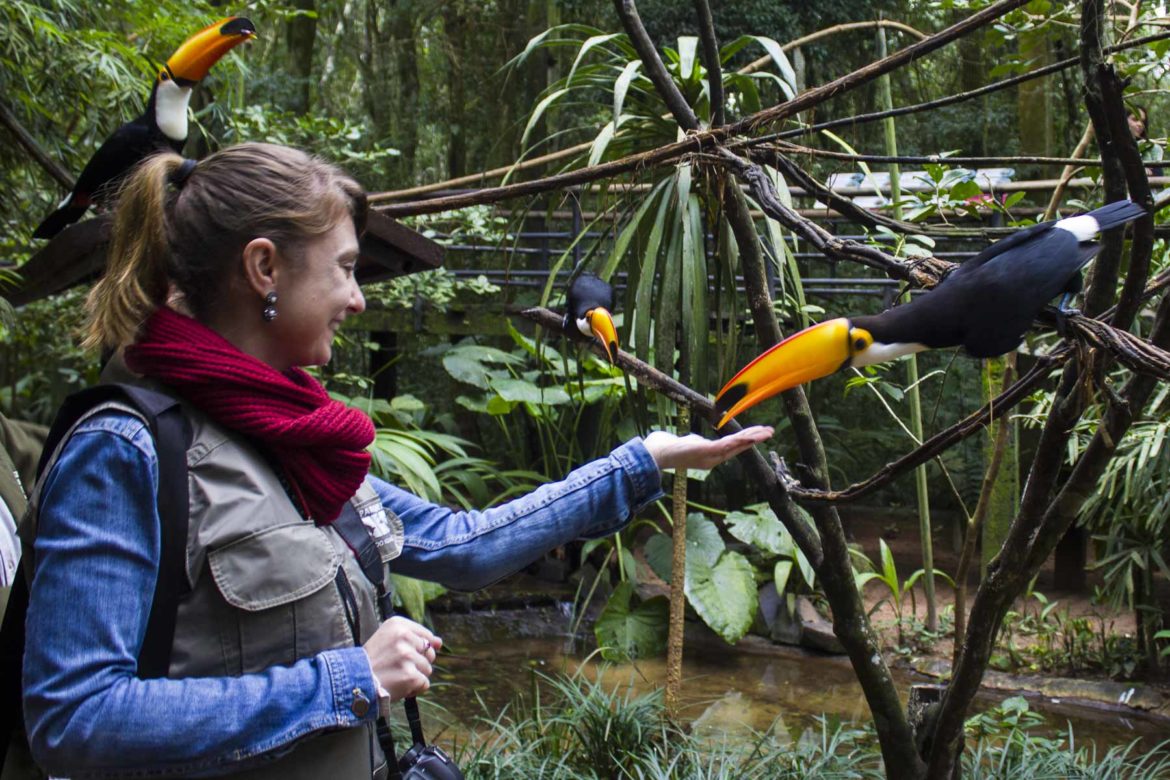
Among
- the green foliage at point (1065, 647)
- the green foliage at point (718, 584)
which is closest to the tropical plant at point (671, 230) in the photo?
the green foliage at point (718, 584)

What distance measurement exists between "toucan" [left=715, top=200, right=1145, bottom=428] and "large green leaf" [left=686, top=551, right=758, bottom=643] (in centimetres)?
321

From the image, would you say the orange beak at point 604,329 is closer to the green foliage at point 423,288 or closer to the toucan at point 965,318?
the toucan at point 965,318

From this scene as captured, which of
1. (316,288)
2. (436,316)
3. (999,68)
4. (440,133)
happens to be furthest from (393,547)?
(440,133)

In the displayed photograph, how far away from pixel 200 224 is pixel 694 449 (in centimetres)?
60

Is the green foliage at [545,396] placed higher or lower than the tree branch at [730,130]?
lower

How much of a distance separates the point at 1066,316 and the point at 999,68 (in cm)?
109

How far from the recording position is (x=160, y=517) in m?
0.84

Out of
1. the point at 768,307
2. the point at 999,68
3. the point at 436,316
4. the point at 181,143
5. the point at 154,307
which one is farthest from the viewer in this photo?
the point at 436,316

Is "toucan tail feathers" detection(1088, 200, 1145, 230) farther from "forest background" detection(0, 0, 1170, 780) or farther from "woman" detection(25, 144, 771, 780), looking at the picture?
"woman" detection(25, 144, 771, 780)

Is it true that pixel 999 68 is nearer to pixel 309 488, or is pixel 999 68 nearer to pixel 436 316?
pixel 309 488

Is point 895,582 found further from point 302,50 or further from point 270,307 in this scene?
point 302,50

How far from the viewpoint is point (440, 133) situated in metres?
8.20

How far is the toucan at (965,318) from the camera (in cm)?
121

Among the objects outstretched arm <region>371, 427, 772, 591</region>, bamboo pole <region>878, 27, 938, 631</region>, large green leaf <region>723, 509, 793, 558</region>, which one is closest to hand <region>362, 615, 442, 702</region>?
outstretched arm <region>371, 427, 772, 591</region>
